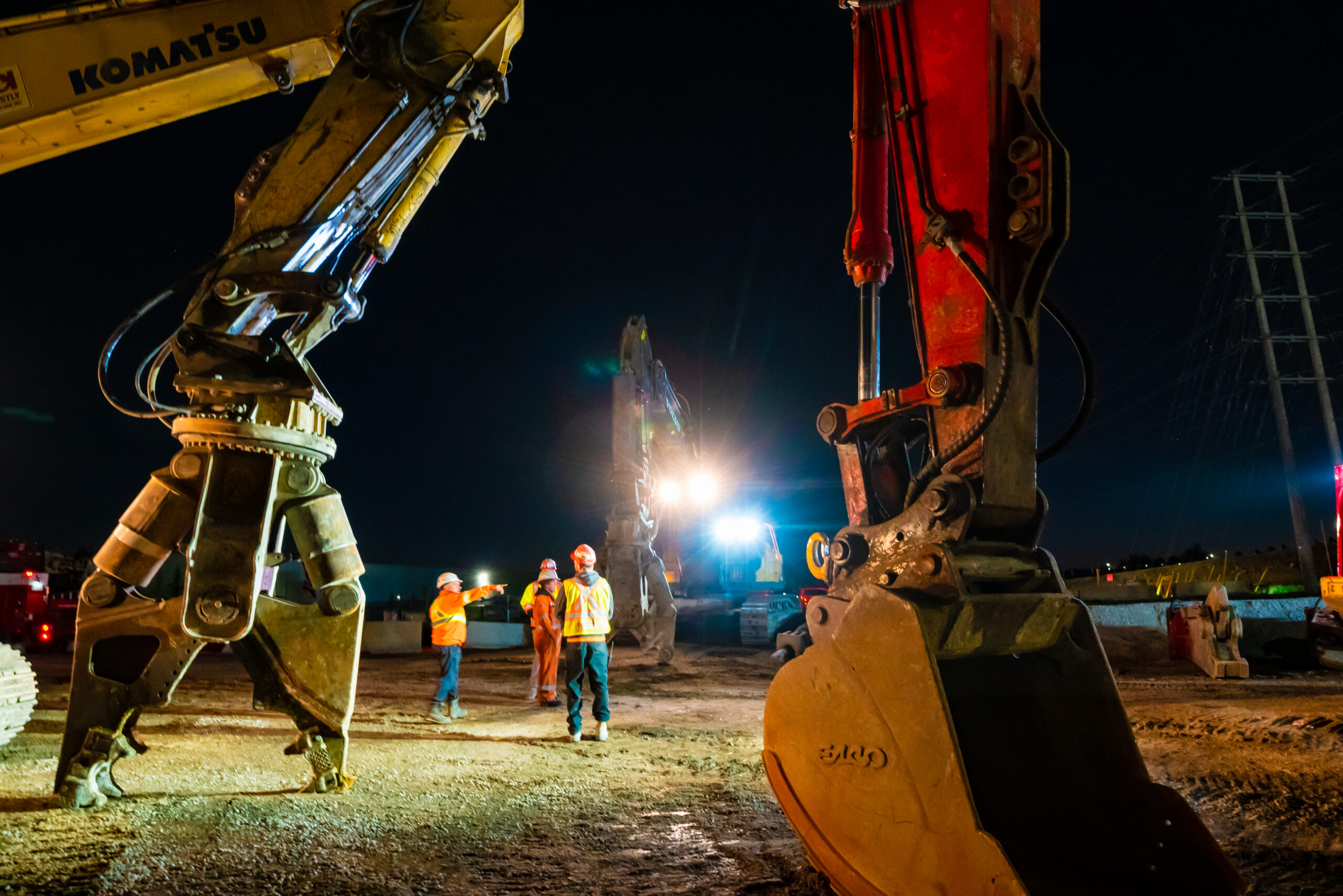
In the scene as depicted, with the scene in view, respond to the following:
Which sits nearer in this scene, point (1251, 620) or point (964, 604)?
point (964, 604)

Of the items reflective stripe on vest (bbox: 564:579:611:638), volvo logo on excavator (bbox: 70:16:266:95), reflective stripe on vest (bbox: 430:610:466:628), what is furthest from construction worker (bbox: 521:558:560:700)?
volvo logo on excavator (bbox: 70:16:266:95)

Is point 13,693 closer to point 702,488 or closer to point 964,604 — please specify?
point 964,604

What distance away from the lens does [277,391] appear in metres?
4.54

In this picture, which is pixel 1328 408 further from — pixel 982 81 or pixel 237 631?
pixel 237 631

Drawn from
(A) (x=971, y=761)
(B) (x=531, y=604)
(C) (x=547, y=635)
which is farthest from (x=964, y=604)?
(B) (x=531, y=604)

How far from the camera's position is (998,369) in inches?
107

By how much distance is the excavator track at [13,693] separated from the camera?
229 inches

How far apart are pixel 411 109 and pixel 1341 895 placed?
6.12m

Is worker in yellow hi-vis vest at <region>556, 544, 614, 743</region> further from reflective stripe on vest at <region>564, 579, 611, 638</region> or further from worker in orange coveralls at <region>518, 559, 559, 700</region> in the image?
worker in orange coveralls at <region>518, 559, 559, 700</region>

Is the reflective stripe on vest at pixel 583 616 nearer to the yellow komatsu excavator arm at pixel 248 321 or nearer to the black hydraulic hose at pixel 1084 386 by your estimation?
the yellow komatsu excavator arm at pixel 248 321

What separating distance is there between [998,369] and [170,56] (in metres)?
4.99

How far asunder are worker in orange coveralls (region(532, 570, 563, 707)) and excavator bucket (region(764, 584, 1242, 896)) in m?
6.58

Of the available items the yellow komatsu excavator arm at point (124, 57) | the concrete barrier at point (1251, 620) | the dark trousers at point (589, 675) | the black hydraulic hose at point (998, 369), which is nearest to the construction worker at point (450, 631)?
the dark trousers at point (589, 675)

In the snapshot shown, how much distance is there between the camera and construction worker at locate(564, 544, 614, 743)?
711 cm
